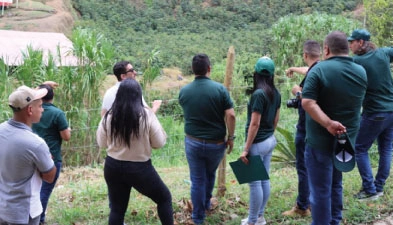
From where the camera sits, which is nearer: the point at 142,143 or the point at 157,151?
the point at 142,143

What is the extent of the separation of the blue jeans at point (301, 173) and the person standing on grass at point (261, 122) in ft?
0.84

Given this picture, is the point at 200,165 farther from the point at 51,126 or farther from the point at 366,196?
the point at 366,196

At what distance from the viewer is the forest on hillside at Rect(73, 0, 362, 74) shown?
73.1 ft

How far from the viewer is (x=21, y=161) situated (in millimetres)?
3230

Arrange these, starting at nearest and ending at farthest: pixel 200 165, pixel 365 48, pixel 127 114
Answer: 1. pixel 127 114
2. pixel 200 165
3. pixel 365 48

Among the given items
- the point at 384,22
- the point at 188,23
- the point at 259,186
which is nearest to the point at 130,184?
the point at 259,186

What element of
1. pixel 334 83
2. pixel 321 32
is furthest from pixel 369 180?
pixel 321 32

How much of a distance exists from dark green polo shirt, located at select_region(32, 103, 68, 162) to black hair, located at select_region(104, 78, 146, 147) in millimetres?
878

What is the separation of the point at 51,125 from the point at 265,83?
6.20 ft

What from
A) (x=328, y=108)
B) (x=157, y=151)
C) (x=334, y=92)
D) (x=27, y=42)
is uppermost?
(x=334, y=92)

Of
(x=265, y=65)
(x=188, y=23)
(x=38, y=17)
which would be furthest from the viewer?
(x=188, y=23)

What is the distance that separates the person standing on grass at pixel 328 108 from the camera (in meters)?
3.79

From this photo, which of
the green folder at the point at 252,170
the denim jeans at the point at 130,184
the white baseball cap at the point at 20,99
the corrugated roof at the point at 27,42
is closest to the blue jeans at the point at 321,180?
the green folder at the point at 252,170

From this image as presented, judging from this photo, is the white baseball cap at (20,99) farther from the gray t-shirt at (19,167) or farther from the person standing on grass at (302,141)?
the person standing on grass at (302,141)
